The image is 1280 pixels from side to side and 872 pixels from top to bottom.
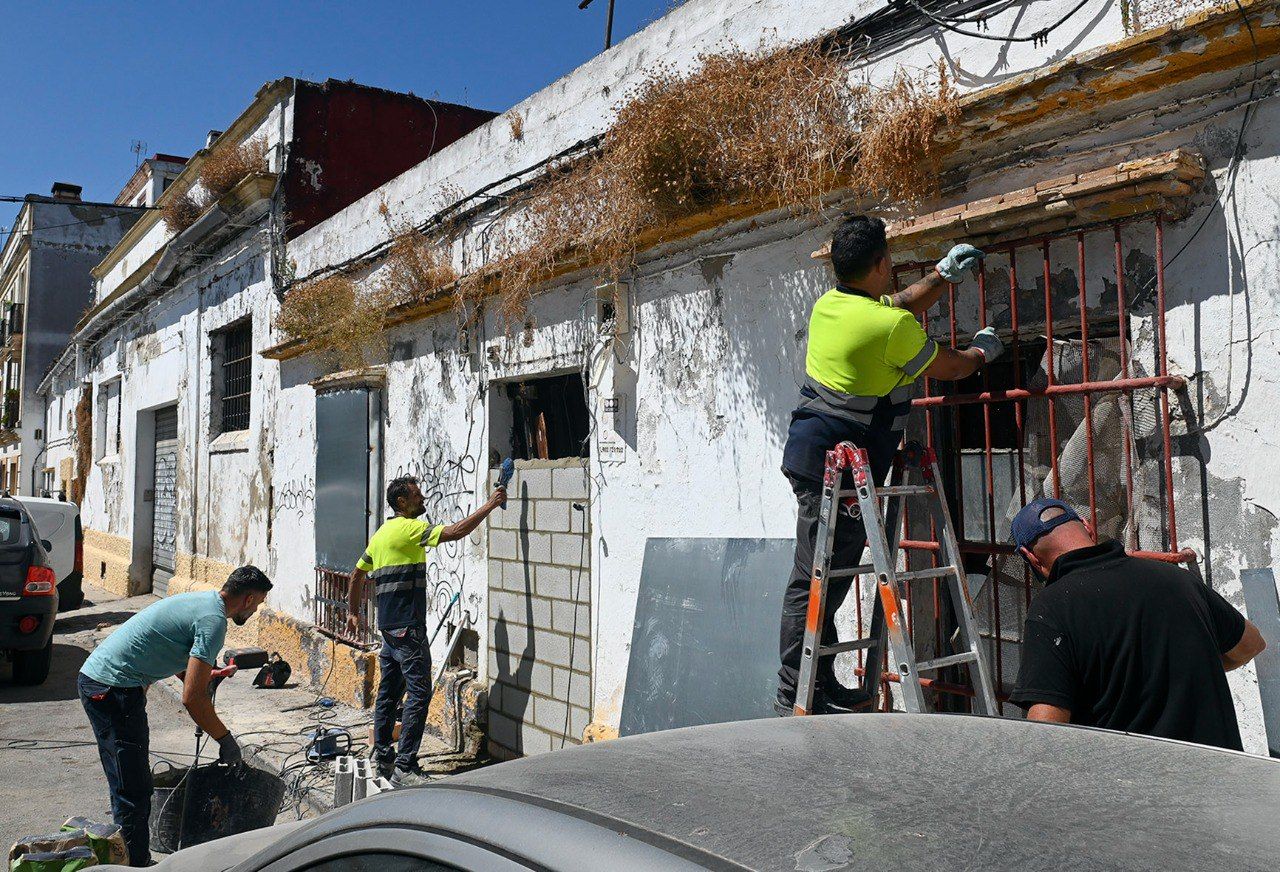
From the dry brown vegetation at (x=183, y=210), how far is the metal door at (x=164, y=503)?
313 centimetres

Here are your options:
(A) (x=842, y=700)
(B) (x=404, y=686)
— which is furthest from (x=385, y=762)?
(A) (x=842, y=700)

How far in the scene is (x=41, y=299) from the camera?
98.0 ft

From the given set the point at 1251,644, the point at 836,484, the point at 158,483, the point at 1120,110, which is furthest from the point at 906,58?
the point at 158,483

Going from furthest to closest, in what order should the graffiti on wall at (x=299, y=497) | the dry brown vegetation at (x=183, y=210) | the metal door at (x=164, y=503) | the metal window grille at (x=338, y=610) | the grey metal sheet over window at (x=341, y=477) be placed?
the metal door at (x=164, y=503) < the dry brown vegetation at (x=183, y=210) < the graffiti on wall at (x=299, y=497) < the grey metal sheet over window at (x=341, y=477) < the metal window grille at (x=338, y=610)

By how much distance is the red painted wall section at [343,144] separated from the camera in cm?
1180

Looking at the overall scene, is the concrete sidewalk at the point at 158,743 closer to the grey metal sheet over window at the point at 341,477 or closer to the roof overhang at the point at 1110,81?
the grey metal sheet over window at the point at 341,477

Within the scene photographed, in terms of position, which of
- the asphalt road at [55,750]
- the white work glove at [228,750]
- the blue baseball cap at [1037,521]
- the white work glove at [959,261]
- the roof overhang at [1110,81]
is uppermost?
the roof overhang at [1110,81]

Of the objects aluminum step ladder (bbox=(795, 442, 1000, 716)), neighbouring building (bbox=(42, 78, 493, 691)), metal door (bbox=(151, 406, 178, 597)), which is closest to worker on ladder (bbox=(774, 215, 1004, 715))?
aluminum step ladder (bbox=(795, 442, 1000, 716))

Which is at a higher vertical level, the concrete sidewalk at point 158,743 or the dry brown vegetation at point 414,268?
the dry brown vegetation at point 414,268

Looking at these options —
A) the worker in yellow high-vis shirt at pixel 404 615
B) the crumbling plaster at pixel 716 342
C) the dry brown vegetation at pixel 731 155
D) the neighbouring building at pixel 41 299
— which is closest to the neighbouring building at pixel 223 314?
the crumbling plaster at pixel 716 342

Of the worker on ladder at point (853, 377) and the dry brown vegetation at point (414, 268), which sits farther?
the dry brown vegetation at point (414, 268)

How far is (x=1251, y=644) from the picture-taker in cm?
297

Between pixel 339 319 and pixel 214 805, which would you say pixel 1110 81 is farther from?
pixel 339 319

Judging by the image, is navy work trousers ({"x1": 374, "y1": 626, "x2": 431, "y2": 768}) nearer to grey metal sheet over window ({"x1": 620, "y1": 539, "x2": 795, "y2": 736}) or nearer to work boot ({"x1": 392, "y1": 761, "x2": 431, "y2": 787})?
work boot ({"x1": 392, "y1": 761, "x2": 431, "y2": 787})
